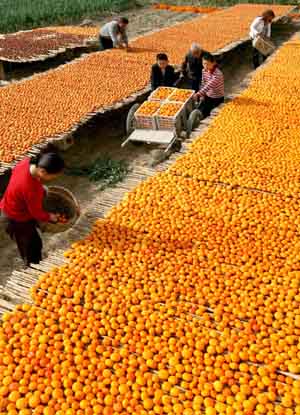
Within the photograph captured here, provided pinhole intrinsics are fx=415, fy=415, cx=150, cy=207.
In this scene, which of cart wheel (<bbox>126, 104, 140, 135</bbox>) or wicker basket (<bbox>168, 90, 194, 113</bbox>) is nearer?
wicker basket (<bbox>168, 90, 194, 113</bbox>)

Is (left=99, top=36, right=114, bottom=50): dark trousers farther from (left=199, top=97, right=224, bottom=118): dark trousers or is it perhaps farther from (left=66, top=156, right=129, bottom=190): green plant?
(left=66, top=156, right=129, bottom=190): green plant

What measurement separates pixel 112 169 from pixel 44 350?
6.05 meters

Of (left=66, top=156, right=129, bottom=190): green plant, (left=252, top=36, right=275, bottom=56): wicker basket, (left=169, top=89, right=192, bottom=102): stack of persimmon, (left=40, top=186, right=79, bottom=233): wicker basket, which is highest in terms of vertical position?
(left=252, top=36, right=275, bottom=56): wicker basket

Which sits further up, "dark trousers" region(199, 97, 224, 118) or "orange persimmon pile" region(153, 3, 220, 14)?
"orange persimmon pile" region(153, 3, 220, 14)

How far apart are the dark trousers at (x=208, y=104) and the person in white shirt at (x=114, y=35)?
208 inches

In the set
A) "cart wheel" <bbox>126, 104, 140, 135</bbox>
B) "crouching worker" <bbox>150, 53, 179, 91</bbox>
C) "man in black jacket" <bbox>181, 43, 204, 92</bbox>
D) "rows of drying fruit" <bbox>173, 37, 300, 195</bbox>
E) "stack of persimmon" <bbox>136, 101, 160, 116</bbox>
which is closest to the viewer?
"rows of drying fruit" <bbox>173, 37, 300, 195</bbox>

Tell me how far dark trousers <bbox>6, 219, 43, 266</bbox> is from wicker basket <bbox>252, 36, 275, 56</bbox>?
11658mm

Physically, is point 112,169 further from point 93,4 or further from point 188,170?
point 93,4

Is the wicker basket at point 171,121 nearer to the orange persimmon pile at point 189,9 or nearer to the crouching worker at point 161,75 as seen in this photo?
the crouching worker at point 161,75

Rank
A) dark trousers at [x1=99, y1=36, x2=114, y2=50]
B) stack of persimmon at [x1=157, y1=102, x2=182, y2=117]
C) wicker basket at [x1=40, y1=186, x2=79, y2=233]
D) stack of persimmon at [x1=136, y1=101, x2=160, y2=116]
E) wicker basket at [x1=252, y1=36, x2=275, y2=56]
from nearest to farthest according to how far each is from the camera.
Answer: wicker basket at [x1=40, y1=186, x2=79, y2=233]
stack of persimmon at [x1=157, y1=102, x2=182, y2=117]
stack of persimmon at [x1=136, y1=101, x2=160, y2=116]
wicker basket at [x1=252, y1=36, x2=275, y2=56]
dark trousers at [x1=99, y1=36, x2=114, y2=50]

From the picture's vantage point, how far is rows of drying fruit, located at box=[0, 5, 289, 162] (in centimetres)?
870

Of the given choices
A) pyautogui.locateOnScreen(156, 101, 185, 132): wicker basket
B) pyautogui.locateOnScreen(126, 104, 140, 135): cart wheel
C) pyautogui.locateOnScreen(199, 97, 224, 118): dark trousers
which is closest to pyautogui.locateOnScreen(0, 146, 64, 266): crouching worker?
pyautogui.locateOnScreen(156, 101, 185, 132): wicker basket

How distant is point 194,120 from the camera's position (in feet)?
31.8

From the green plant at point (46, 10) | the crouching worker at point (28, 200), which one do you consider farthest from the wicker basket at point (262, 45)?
the green plant at point (46, 10)
